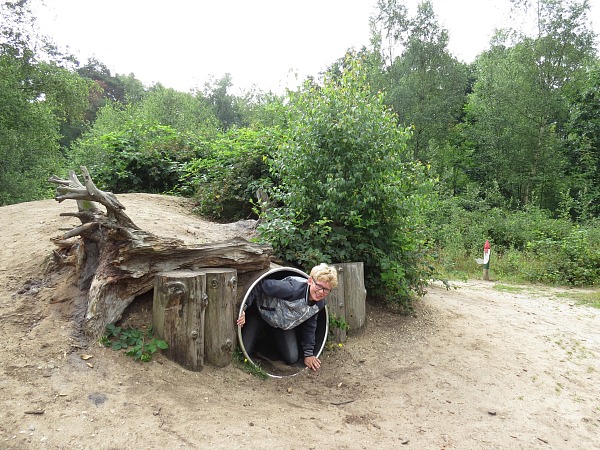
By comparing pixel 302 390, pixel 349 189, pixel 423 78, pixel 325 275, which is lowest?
pixel 302 390

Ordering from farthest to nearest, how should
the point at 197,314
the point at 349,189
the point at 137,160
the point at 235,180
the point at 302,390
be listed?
the point at 137,160
the point at 235,180
the point at 349,189
the point at 302,390
the point at 197,314

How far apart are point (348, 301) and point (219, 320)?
1.85 metres

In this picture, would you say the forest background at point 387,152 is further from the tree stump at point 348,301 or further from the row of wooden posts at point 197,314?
the row of wooden posts at point 197,314

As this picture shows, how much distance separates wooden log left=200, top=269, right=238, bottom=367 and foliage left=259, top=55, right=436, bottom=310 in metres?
1.33

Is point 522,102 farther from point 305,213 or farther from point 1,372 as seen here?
point 1,372

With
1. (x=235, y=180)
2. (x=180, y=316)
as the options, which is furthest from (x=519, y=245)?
(x=180, y=316)

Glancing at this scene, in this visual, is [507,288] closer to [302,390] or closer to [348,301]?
[348,301]

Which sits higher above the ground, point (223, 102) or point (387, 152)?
point (223, 102)

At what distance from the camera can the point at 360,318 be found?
17.8 feet

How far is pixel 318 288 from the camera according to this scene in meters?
4.17

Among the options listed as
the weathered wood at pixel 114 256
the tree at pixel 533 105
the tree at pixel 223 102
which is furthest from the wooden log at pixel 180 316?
the tree at pixel 223 102

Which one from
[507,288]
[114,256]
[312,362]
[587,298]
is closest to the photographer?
[114,256]

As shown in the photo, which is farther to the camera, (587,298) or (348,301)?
(587,298)

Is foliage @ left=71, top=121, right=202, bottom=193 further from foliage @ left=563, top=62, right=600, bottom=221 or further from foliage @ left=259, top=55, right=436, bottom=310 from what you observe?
foliage @ left=563, top=62, right=600, bottom=221
